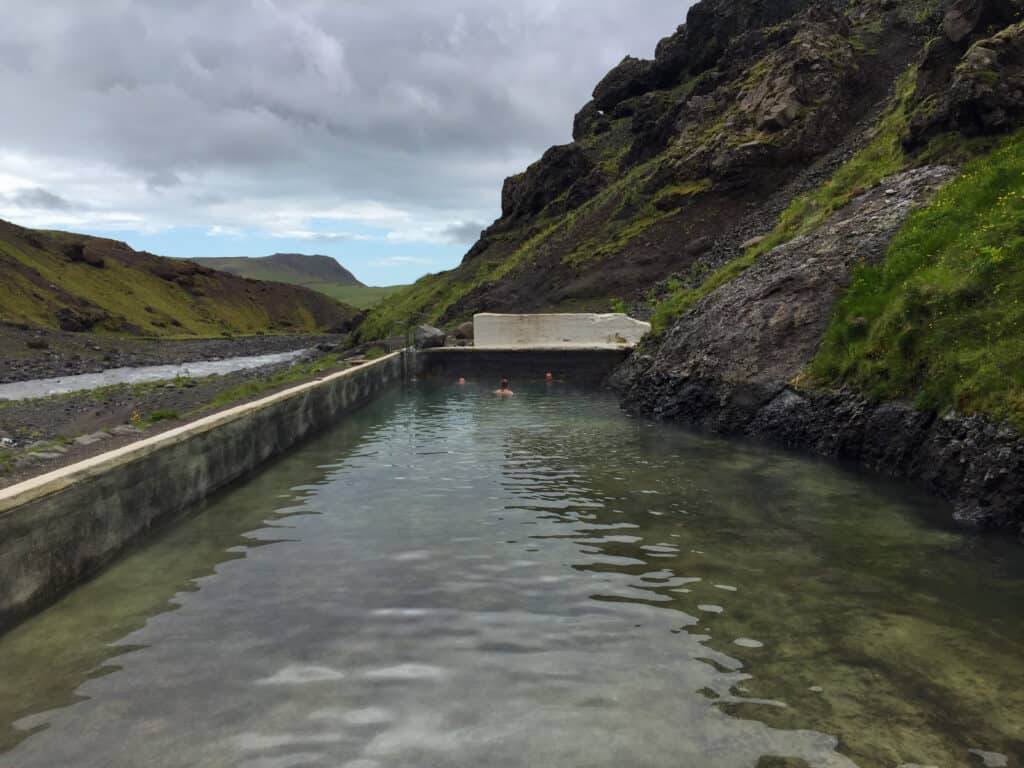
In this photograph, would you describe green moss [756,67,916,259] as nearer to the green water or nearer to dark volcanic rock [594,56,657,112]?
the green water

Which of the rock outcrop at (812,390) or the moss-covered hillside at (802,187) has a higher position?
the moss-covered hillside at (802,187)

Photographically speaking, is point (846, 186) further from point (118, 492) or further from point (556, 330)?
point (118, 492)

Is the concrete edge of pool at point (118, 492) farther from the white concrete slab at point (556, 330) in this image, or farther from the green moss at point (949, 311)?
the white concrete slab at point (556, 330)

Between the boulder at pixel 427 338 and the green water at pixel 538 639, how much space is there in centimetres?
2644

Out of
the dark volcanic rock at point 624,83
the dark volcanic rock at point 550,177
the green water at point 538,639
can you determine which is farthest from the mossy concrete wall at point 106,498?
the dark volcanic rock at point 624,83

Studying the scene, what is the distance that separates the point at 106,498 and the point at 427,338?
2933 cm

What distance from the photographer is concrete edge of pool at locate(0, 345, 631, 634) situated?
5980mm

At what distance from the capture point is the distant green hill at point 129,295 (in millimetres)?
86438

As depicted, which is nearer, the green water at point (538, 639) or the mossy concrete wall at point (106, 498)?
the green water at point (538, 639)

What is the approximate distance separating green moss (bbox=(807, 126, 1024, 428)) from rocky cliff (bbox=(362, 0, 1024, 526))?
0.04 meters

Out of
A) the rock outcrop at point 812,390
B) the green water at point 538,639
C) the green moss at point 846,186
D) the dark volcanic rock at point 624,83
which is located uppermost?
the dark volcanic rock at point 624,83

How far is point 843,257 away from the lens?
53.4ft

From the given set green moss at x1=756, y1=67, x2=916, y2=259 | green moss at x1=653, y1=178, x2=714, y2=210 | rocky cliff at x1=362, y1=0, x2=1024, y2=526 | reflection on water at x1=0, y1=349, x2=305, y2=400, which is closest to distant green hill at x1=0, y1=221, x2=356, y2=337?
reflection on water at x1=0, y1=349, x2=305, y2=400

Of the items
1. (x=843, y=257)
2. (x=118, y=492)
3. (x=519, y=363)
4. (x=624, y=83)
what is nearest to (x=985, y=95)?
(x=843, y=257)
